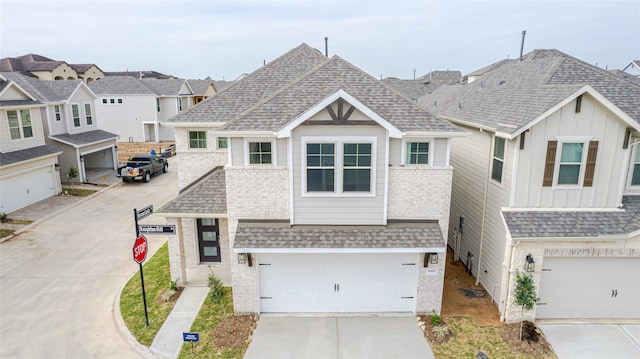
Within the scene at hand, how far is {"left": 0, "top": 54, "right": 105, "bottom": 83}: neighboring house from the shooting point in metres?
69.4

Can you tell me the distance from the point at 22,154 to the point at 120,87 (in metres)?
26.3

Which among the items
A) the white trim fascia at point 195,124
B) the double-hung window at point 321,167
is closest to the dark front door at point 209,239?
the white trim fascia at point 195,124

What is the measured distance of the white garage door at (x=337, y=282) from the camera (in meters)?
11.6

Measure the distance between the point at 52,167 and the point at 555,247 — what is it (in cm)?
2766

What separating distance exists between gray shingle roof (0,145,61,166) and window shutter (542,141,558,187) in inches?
994

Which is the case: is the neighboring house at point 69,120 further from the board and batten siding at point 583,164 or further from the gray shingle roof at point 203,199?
the board and batten siding at point 583,164

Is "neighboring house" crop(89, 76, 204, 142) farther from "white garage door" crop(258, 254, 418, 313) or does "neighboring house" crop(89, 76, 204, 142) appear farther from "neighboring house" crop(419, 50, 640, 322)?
"neighboring house" crop(419, 50, 640, 322)

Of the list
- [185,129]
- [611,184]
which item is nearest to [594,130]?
[611,184]

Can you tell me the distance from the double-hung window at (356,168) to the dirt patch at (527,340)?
573 cm

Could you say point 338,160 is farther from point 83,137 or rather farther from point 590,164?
point 83,137

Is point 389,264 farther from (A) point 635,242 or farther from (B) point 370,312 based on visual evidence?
(A) point 635,242

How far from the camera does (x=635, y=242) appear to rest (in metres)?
10.9

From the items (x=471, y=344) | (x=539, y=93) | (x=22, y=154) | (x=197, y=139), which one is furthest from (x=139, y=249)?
(x=22, y=154)

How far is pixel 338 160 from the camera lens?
35.1 feet
